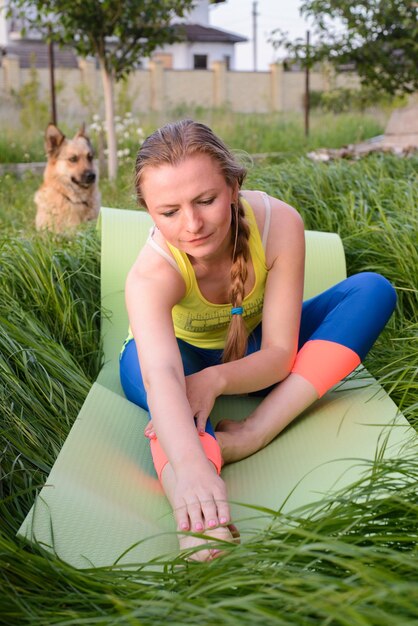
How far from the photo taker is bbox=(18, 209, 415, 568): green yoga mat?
1798 mm

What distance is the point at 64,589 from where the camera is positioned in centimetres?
158

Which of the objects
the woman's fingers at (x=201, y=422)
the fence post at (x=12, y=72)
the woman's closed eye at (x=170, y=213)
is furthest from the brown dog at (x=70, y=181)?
the fence post at (x=12, y=72)

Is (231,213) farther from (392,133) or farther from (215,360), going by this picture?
(392,133)

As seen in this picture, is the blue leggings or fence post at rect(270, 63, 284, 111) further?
fence post at rect(270, 63, 284, 111)

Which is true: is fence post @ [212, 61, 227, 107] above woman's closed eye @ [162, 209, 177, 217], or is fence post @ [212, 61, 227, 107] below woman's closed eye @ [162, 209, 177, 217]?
above

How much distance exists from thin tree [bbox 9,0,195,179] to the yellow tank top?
236 inches

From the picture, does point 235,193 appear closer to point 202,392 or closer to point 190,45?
point 202,392

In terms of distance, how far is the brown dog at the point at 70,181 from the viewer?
5.86 metres

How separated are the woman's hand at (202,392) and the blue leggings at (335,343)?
287mm

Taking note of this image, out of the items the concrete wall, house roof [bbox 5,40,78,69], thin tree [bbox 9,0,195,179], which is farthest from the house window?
thin tree [bbox 9,0,195,179]

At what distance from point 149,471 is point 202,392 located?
26cm

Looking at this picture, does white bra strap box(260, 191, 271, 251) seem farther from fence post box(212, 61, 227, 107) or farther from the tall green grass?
fence post box(212, 61, 227, 107)

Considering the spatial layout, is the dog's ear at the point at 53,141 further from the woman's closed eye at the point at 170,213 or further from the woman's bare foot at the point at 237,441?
the woman's bare foot at the point at 237,441

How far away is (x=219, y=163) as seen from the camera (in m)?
2.23
